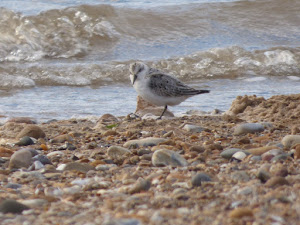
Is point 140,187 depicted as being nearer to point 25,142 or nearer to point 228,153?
point 228,153

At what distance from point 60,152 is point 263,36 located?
8.99 meters

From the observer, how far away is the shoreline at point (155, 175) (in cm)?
232

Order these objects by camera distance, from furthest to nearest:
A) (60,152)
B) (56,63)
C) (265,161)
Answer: (56,63)
(60,152)
(265,161)

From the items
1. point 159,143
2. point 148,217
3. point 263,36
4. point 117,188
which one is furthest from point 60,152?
point 263,36

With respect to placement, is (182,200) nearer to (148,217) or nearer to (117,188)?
(148,217)

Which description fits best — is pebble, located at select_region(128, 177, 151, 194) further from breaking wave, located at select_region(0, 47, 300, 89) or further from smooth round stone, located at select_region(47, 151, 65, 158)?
breaking wave, located at select_region(0, 47, 300, 89)

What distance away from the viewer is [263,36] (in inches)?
477

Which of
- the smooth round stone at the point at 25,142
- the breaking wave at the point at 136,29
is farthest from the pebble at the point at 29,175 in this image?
the breaking wave at the point at 136,29

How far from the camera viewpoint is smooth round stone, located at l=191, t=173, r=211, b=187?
8.97 feet

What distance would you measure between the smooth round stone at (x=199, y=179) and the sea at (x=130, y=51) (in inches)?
154

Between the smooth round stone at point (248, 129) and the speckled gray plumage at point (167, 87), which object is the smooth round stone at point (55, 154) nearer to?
the smooth round stone at point (248, 129)

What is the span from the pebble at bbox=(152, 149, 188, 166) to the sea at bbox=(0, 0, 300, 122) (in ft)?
10.9

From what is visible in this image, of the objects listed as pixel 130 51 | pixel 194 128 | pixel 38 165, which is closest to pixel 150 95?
pixel 194 128

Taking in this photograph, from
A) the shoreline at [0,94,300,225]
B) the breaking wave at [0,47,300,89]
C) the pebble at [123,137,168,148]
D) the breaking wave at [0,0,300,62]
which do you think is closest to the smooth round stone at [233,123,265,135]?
the shoreline at [0,94,300,225]
